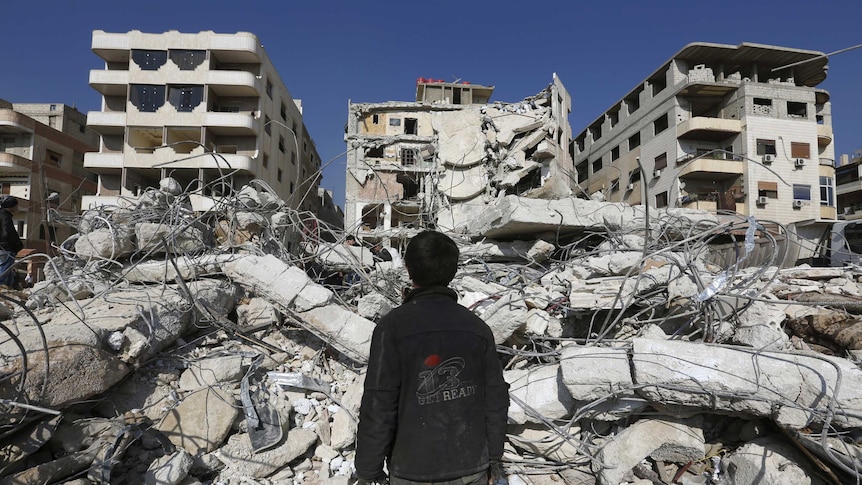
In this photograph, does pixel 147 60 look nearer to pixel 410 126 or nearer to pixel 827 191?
pixel 410 126

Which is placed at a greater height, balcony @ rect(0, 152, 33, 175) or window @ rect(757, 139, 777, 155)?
window @ rect(757, 139, 777, 155)

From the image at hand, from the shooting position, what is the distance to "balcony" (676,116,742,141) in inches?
842

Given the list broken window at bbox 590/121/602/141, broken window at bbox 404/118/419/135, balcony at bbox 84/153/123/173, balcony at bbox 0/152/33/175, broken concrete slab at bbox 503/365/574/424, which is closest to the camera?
broken concrete slab at bbox 503/365/574/424

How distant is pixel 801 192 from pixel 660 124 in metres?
8.28

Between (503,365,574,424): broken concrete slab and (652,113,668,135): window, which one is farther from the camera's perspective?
(652,113,668,135): window

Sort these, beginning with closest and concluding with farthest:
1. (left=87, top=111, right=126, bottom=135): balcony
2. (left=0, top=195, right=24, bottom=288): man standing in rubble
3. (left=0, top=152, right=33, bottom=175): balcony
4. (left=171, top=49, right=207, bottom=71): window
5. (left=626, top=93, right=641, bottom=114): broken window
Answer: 1. (left=0, top=195, right=24, bottom=288): man standing in rubble
2. (left=0, top=152, right=33, bottom=175): balcony
3. (left=87, top=111, right=126, bottom=135): balcony
4. (left=171, top=49, right=207, bottom=71): window
5. (left=626, top=93, right=641, bottom=114): broken window

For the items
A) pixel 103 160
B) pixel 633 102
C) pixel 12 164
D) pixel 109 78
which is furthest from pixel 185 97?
pixel 633 102

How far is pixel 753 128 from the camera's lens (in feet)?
71.2

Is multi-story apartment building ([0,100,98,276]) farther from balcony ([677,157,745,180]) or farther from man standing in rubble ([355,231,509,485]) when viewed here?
balcony ([677,157,745,180])

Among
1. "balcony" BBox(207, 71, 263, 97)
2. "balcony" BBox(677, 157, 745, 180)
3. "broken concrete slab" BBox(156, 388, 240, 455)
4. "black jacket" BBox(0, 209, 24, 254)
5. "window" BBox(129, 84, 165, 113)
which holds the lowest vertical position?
"broken concrete slab" BBox(156, 388, 240, 455)

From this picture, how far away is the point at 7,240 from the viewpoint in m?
4.82

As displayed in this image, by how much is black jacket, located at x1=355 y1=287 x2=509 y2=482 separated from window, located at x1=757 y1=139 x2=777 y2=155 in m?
27.6

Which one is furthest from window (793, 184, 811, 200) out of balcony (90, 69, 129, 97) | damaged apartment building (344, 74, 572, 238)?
balcony (90, 69, 129, 97)

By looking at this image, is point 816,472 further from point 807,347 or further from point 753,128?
point 753,128
